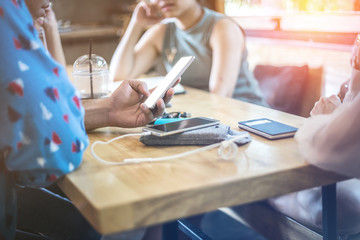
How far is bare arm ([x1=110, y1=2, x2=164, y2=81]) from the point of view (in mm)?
2135

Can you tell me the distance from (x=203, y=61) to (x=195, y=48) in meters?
0.08

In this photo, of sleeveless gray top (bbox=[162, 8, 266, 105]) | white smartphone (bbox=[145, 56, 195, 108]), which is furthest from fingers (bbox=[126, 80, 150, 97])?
sleeveless gray top (bbox=[162, 8, 266, 105])

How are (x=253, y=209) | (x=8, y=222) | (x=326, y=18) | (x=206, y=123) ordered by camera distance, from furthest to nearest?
(x=326, y=18)
(x=253, y=209)
(x=206, y=123)
(x=8, y=222)

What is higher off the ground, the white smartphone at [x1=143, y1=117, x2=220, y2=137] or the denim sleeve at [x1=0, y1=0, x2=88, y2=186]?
the denim sleeve at [x1=0, y1=0, x2=88, y2=186]

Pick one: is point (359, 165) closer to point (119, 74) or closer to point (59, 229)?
point (59, 229)

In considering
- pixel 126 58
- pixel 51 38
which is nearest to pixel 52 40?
pixel 51 38

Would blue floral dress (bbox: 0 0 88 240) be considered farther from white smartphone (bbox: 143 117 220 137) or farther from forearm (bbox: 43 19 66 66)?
forearm (bbox: 43 19 66 66)

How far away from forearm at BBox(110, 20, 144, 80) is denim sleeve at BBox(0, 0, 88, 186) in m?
1.35

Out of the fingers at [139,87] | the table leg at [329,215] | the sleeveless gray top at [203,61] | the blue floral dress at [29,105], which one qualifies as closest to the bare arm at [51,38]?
the sleeveless gray top at [203,61]

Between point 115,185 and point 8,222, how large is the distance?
0.29 m

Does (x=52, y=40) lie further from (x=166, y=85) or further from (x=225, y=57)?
(x=166, y=85)

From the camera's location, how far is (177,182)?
0.71 m

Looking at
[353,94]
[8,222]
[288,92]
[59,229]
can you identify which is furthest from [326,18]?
[8,222]

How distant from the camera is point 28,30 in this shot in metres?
0.70
